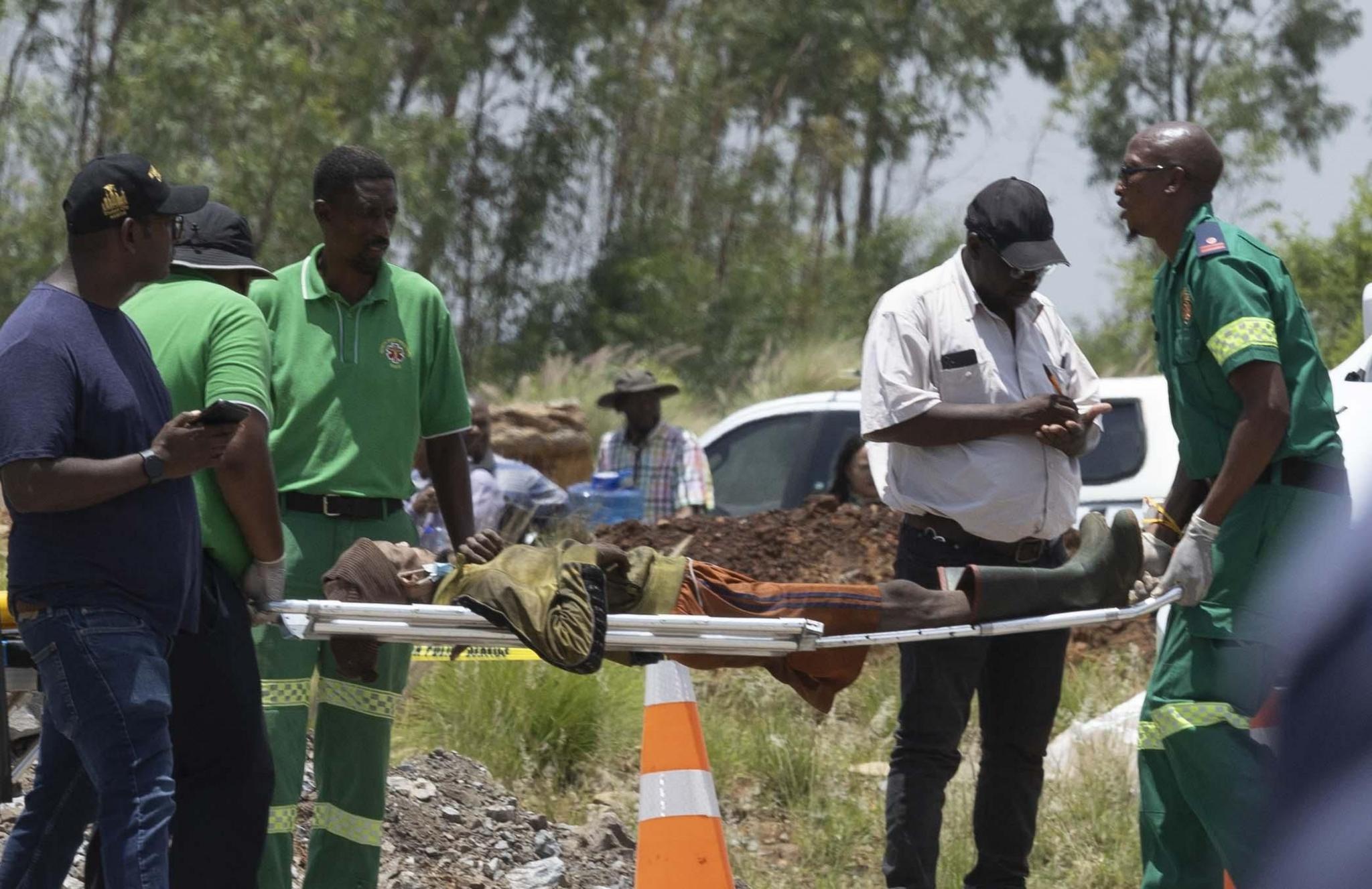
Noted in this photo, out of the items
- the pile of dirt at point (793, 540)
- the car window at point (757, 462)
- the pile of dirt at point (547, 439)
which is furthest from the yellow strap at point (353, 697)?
the pile of dirt at point (547, 439)

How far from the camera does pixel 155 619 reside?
4035mm

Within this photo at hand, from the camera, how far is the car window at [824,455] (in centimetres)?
1166

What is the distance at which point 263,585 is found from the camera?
4504 mm

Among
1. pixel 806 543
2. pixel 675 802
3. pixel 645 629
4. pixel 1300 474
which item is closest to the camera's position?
pixel 645 629

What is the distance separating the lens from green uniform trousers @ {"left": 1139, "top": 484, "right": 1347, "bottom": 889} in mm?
4484

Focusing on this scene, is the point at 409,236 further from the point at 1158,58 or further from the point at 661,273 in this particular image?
the point at 1158,58

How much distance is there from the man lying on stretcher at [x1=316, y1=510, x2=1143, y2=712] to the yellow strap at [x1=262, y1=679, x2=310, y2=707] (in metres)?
0.45

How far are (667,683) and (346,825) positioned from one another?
1054 mm

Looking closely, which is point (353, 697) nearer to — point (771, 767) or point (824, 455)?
point (771, 767)

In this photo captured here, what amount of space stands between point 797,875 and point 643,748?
1.92 m

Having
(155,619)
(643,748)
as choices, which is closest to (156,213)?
(155,619)

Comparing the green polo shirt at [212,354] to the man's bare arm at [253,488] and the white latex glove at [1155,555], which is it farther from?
the white latex glove at [1155,555]

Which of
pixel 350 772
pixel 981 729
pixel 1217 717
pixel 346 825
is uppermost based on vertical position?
pixel 1217 717

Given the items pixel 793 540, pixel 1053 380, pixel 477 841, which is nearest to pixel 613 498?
pixel 793 540
